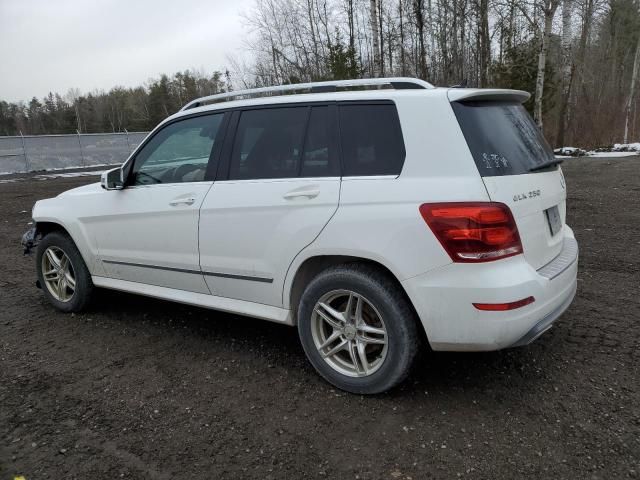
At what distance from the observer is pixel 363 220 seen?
2.78 metres

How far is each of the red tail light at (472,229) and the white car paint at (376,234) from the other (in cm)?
4

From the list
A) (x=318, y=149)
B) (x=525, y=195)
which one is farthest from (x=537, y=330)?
(x=318, y=149)

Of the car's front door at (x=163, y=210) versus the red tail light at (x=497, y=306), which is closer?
the red tail light at (x=497, y=306)

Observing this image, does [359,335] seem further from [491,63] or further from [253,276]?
[491,63]

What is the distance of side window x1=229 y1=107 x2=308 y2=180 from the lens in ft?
10.6

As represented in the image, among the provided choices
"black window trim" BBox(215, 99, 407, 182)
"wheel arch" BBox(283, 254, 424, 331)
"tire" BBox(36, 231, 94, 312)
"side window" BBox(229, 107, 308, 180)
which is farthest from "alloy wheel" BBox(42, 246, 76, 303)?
"wheel arch" BBox(283, 254, 424, 331)

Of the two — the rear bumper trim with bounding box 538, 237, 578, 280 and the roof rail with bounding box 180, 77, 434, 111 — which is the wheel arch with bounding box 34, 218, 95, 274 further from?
the rear bumper trim with bounding box 538, 237, 578, 280

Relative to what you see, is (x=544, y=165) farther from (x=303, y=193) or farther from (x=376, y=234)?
(x=303, y=193)

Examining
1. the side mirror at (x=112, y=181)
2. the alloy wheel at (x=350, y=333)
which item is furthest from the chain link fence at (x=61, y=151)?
the alloy wheel at (x=350, y=333)

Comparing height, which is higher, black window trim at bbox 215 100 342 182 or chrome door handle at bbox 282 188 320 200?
black window trim at bbox 215 100 342 182

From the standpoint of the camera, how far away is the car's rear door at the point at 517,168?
2.68 metres

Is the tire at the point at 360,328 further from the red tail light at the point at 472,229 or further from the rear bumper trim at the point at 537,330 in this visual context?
the rear bumper trim at the point at 537,330

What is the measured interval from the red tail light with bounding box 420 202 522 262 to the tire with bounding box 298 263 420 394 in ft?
1.38

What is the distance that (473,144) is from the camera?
2693mm
